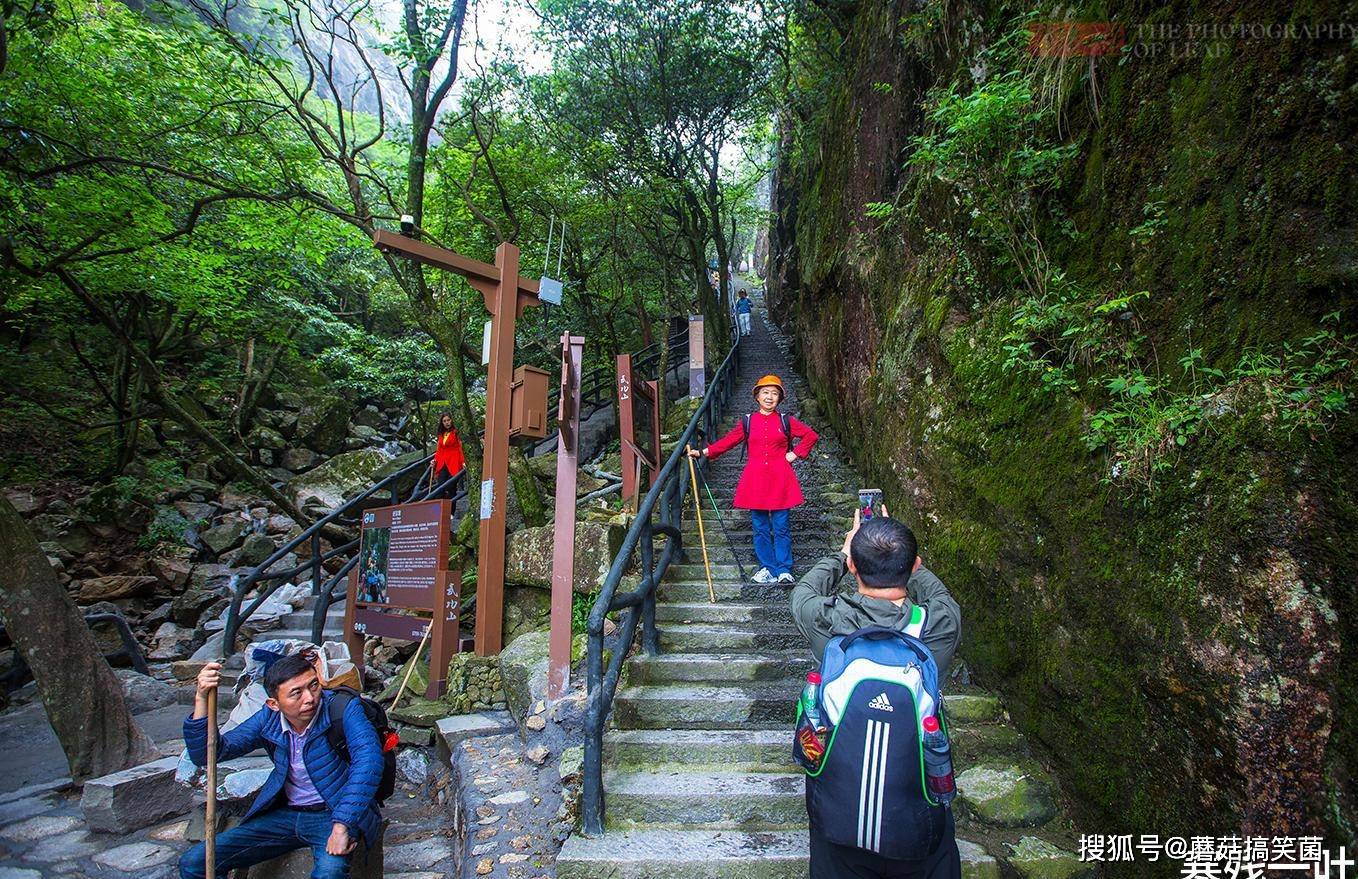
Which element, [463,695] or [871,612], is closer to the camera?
[871,612]

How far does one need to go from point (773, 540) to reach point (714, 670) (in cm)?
141

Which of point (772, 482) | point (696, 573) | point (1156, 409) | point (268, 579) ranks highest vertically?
point (1156, 409)

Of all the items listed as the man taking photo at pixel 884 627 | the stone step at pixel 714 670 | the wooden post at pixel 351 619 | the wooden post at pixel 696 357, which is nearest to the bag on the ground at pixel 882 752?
the man taking photo at pixel 884 627

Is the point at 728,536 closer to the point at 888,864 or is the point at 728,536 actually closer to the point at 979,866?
the point at 979,866

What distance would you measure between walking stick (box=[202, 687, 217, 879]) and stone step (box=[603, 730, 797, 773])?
175 centimetres

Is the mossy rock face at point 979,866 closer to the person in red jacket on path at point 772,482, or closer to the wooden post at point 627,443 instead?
the person in red jacket on path at point 772,482

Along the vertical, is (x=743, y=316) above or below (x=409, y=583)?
above

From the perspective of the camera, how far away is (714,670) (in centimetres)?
411

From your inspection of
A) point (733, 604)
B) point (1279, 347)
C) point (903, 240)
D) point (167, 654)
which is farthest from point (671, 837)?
point (167, 654)

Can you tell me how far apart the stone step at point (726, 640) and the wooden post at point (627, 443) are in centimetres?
230

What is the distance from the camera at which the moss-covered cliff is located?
2176 millimetres

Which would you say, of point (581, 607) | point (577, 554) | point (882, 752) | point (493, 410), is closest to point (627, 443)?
point (577, 554)

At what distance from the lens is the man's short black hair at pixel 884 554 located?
2.14 meters

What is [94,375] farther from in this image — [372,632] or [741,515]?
[741,515]
